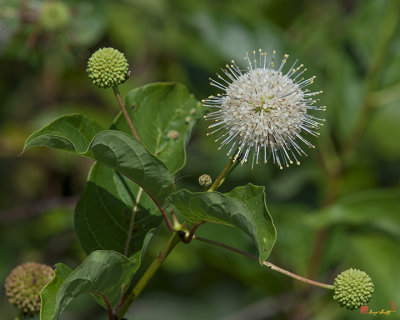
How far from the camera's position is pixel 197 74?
457 centimetres

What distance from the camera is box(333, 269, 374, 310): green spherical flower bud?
189 centimetres

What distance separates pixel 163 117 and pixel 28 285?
2.84 feet

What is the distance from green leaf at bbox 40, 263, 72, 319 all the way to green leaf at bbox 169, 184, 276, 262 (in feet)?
1.42

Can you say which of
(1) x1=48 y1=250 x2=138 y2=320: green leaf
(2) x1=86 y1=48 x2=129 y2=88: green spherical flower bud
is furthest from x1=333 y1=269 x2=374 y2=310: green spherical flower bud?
(2) x1=86 y1=48 x2=129 y2=88: green spherical flower bud

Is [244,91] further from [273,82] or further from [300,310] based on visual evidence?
[300,310]

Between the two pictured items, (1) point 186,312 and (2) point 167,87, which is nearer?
(2) point 167,87

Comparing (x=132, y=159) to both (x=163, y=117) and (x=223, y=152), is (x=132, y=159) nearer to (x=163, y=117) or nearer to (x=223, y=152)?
(x=163, y=117)

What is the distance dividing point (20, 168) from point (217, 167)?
5.88 ft

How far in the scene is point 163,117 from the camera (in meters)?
2.48

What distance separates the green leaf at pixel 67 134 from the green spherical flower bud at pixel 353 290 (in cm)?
92

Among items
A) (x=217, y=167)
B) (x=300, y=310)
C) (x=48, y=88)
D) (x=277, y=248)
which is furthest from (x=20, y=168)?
(x=300, y=310)

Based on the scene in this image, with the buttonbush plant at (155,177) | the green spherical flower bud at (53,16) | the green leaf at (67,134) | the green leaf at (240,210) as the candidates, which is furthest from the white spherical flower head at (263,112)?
the green spherical flower bud at (53,16)

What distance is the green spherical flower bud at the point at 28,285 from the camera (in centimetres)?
227

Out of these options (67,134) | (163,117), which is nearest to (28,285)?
(67,134)
